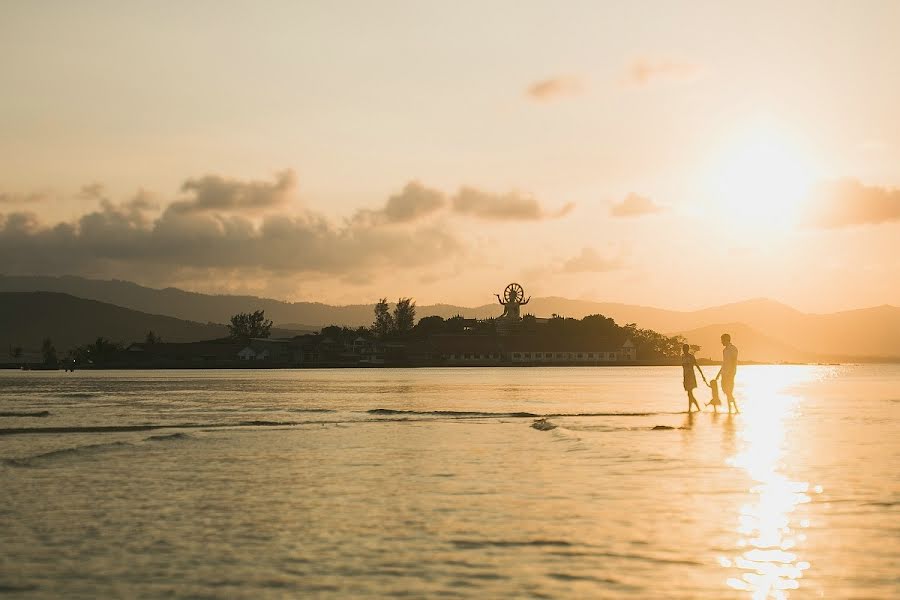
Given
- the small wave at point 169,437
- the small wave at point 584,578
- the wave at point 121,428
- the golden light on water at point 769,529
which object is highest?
the golden light on water at point 769,529

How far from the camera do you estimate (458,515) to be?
46.9 ft

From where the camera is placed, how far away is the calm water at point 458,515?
10406 millimetres

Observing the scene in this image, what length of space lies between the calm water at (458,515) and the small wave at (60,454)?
0.25 feet

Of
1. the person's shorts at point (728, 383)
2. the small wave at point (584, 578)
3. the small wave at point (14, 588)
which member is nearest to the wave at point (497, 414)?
the person's shorts at point (728, 383)

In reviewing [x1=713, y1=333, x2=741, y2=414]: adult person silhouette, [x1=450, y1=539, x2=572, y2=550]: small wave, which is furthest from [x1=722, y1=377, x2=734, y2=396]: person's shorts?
[x1=450, y1=539, x2=572, y2=550]: small wave

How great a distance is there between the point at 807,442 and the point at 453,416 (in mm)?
15041

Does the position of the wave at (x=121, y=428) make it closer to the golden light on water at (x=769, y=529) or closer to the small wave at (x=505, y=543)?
the golden light on water at (x=769, y=529)

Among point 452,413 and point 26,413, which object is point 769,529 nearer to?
point 452,413

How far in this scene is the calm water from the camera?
10.4 meters

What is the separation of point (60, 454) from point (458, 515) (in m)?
13.5

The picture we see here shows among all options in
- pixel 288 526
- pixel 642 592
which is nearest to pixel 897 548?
pixel 642 592

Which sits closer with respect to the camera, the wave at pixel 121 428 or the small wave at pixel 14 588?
the small wave at pixel 14 588

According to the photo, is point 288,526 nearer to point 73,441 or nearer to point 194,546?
point 194,546

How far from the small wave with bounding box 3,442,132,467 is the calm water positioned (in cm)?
7
